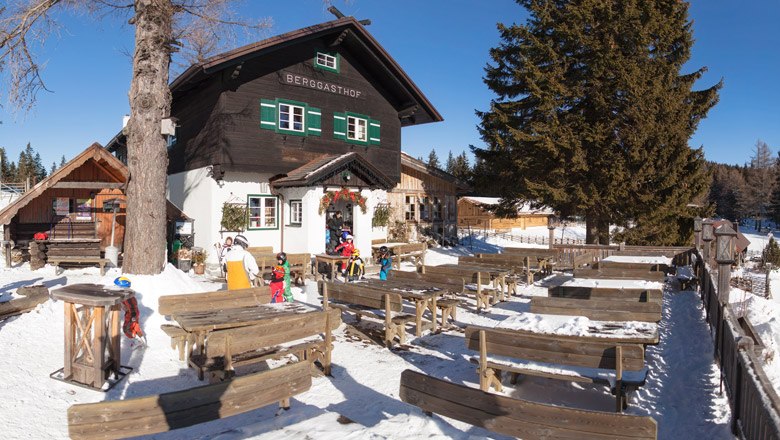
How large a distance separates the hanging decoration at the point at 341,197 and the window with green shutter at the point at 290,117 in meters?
2.92

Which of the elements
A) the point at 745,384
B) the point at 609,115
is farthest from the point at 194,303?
the point at 609,115

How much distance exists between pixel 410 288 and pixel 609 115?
54.7ft

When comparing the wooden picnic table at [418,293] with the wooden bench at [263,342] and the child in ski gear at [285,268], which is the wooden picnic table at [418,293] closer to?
the child in ski gear at [285,268]

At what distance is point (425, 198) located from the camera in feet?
88.4

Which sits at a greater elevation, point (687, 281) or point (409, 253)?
point (409, 253)

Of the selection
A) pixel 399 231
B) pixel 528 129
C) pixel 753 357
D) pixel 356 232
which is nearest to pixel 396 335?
pixel 753 357

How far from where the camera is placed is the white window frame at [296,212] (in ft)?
59.0

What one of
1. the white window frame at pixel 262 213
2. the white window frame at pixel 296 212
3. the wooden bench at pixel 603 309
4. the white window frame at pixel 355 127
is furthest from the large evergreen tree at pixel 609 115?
the wooden bench at pixel 603 309

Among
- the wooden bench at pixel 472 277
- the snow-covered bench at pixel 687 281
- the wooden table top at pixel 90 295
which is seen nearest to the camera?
the wooden table top at pixel 90 295

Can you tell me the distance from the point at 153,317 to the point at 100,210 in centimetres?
1073

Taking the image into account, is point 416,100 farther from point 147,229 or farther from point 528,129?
point 147,229

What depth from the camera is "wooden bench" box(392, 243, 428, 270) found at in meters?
18.6

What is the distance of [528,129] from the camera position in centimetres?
2359

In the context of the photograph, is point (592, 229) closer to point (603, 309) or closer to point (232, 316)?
point (603, 309)
